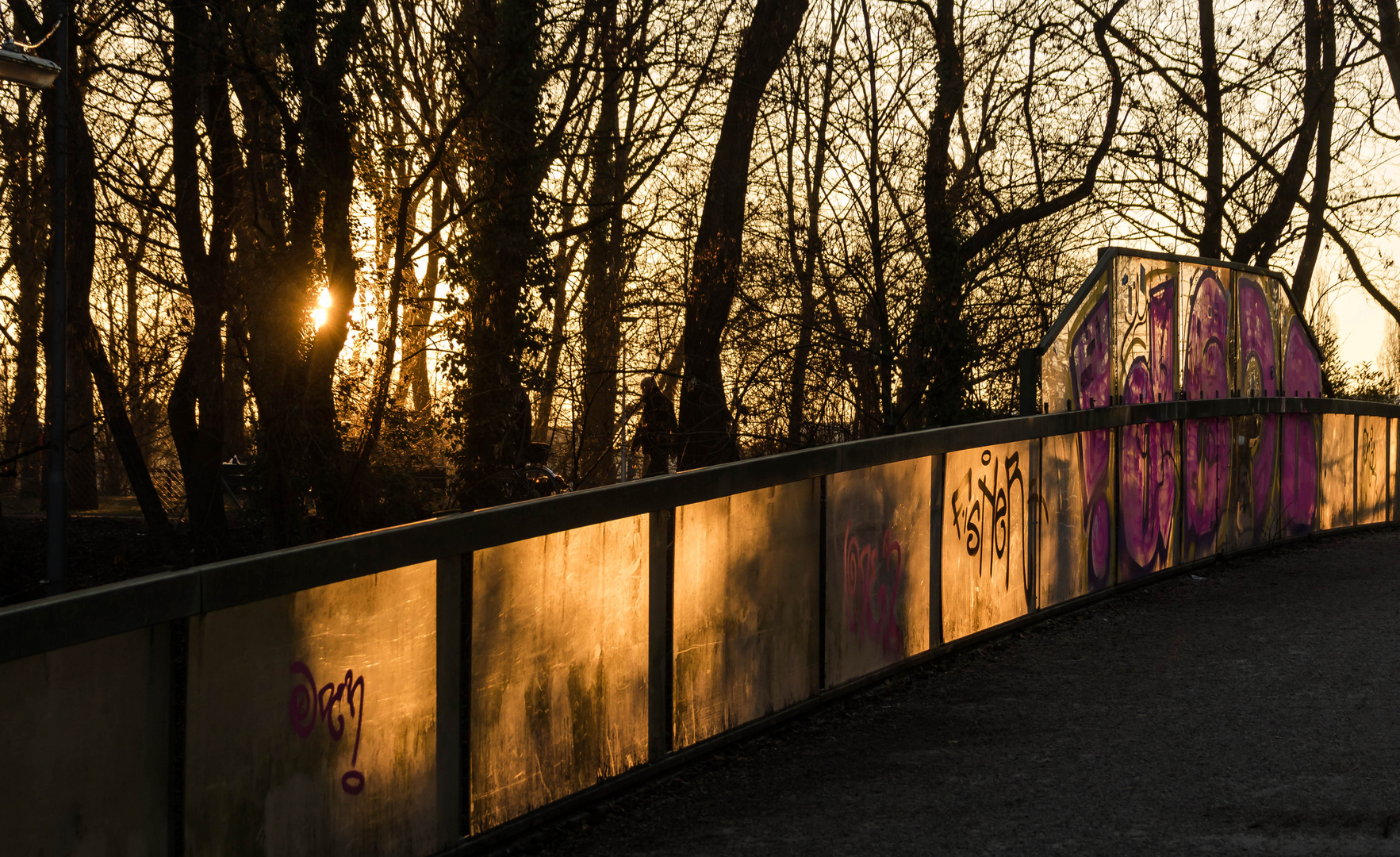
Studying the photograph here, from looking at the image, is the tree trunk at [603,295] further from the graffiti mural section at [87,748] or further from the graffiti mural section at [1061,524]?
the graffiti mural section at [87,748]

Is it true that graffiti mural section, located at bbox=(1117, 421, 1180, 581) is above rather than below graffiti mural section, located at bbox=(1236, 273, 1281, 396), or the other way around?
below

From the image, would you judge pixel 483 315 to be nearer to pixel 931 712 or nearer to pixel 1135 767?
pixel 931 712

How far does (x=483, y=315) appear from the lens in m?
12.7

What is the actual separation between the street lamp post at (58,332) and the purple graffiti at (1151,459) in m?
9.18

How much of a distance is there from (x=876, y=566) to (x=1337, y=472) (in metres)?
9.55

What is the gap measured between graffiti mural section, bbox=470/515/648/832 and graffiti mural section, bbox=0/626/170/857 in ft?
Result: 4.30

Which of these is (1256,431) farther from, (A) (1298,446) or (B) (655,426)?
(B) (655,426)

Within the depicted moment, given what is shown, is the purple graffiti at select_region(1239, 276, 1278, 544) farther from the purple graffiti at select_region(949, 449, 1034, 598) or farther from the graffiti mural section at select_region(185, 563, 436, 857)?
the graffiti mural section at select_region(185, 563, 436, 857)

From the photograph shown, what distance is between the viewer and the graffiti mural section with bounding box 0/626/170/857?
3088 millimetres

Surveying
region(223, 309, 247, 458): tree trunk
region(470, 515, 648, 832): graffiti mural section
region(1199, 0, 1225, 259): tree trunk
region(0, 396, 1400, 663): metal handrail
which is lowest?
region(470, 515, 648, 832): graffiti mural section

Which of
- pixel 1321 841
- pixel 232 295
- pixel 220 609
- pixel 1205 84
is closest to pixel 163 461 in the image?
pixel 232 295

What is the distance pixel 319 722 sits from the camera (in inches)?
157

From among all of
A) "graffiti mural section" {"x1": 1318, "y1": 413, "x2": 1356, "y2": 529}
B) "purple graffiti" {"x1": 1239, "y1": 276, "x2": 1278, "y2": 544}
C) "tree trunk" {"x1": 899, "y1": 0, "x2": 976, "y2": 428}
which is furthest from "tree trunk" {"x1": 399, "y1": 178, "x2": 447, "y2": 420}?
"graffiti mural section" {"x1": 1318, "y1": 413, "x2": 1356, "y2": 529}

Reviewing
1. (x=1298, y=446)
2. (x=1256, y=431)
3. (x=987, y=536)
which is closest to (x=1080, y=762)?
(x=987, y=536)
